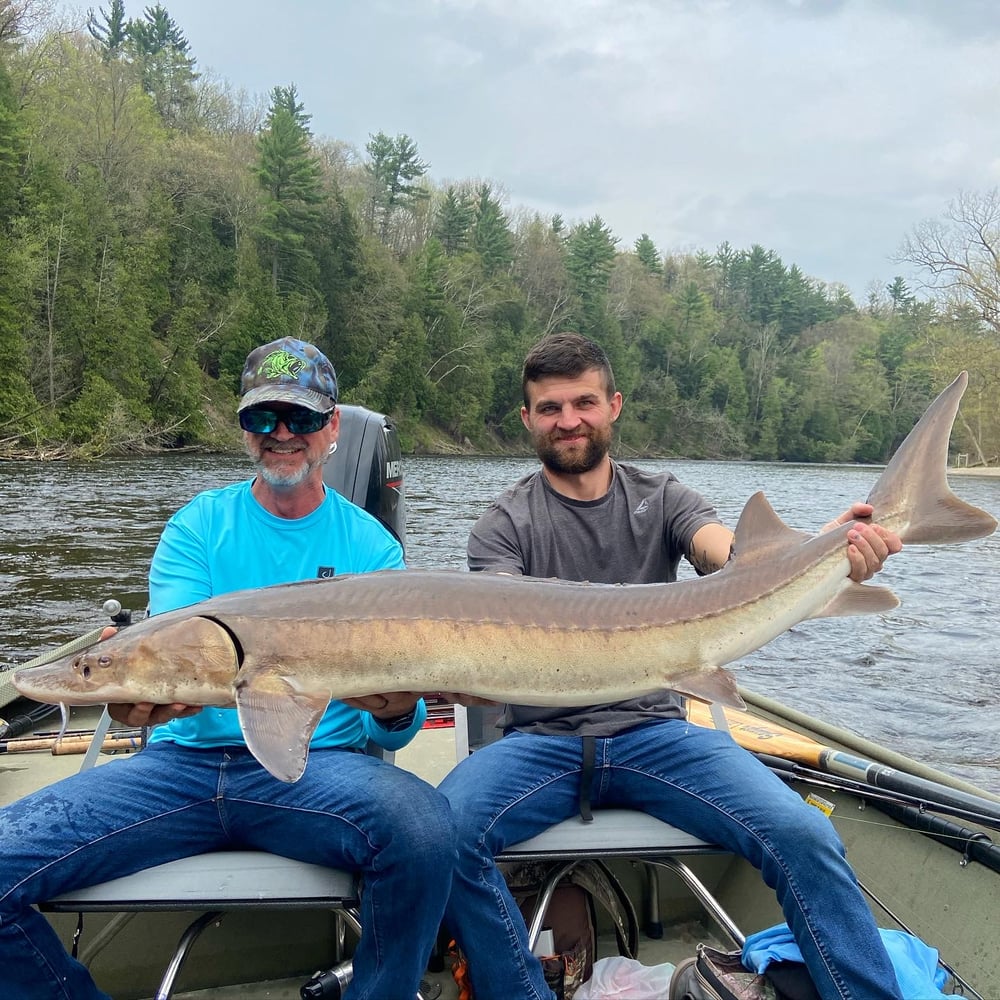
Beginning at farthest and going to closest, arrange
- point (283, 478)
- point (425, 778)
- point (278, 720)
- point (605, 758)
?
point (425, 778), point (283, 478), point (605, 758), point (278, 720)

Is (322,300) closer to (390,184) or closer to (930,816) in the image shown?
Answer: (390,184)

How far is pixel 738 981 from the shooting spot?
2510 mm

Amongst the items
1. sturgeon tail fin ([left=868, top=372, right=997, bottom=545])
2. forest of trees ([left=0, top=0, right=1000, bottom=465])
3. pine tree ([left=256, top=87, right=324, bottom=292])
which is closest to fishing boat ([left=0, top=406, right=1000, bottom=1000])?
sturgeon tail fin ([left=868, top=372, right=997, bottom=545])

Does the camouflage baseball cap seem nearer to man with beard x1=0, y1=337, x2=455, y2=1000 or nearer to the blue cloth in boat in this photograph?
man with beard x1=0, y1=337, x2=455, y2=1000

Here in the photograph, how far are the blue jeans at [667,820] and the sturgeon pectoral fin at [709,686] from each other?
31 cm

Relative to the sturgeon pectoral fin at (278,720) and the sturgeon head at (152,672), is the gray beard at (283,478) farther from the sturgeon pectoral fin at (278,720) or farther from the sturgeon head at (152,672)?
the sturgeon pectoral fin at (278,720)

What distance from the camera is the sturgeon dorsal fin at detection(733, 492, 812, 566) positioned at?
9.33 ft

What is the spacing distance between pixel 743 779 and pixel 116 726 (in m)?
3.33

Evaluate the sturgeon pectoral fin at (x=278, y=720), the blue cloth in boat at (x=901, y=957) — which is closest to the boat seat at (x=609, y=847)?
the blue cloth in boat at (x=901, y=957)

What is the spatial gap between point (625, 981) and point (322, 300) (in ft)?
148

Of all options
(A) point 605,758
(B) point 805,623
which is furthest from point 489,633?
(B) point 805,623

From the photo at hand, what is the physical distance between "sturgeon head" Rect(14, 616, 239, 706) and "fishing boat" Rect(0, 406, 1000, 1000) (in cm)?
65

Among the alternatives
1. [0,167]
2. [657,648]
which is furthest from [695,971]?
[0,167]

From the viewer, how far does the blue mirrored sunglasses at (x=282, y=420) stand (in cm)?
305
